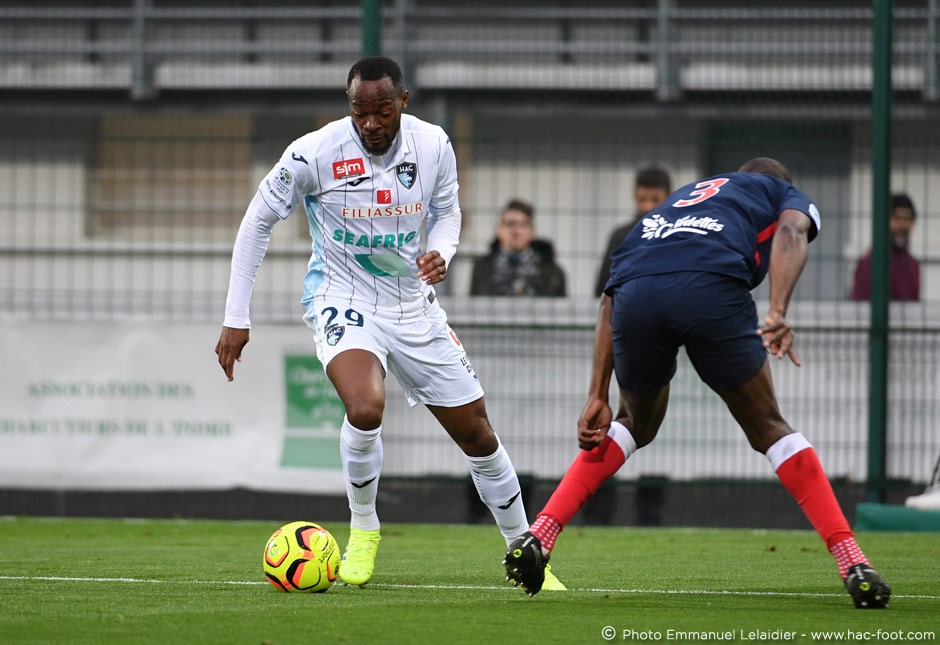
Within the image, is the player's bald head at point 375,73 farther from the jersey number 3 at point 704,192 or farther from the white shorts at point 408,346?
the jersey number 3 at point 704,192

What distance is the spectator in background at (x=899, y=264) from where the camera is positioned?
1072 centimetres

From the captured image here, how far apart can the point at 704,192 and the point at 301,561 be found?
2150mm

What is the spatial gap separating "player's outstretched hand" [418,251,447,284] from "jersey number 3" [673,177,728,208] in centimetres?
102

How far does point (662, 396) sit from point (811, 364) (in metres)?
4.85

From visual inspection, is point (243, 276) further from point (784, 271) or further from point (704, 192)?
point (784, 271)

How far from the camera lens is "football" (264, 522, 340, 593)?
610cm

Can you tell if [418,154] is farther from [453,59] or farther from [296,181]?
[453,59]

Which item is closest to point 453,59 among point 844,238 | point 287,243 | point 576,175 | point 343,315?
point 287,243

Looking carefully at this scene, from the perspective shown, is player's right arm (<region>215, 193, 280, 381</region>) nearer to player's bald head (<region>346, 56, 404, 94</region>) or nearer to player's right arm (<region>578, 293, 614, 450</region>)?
player's bald head (<region>346, 56, 404, 94</region>)

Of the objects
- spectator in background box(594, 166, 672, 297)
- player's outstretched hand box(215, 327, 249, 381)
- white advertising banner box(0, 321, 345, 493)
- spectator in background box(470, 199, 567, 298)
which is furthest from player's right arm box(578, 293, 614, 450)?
spectator in background box(470, 199, 567, 298)

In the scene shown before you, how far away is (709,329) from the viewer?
5641mm

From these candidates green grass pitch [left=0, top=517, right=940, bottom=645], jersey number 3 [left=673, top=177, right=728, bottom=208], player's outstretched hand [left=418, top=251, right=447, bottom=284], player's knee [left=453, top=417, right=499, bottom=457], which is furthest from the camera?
player's knee [left=453, top=417, right=499, bottom=457]

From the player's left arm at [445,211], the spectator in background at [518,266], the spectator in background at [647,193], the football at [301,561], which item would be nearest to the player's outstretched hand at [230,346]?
the football at [301,561]

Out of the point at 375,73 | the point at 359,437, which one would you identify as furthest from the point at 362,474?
the point at 375,73
